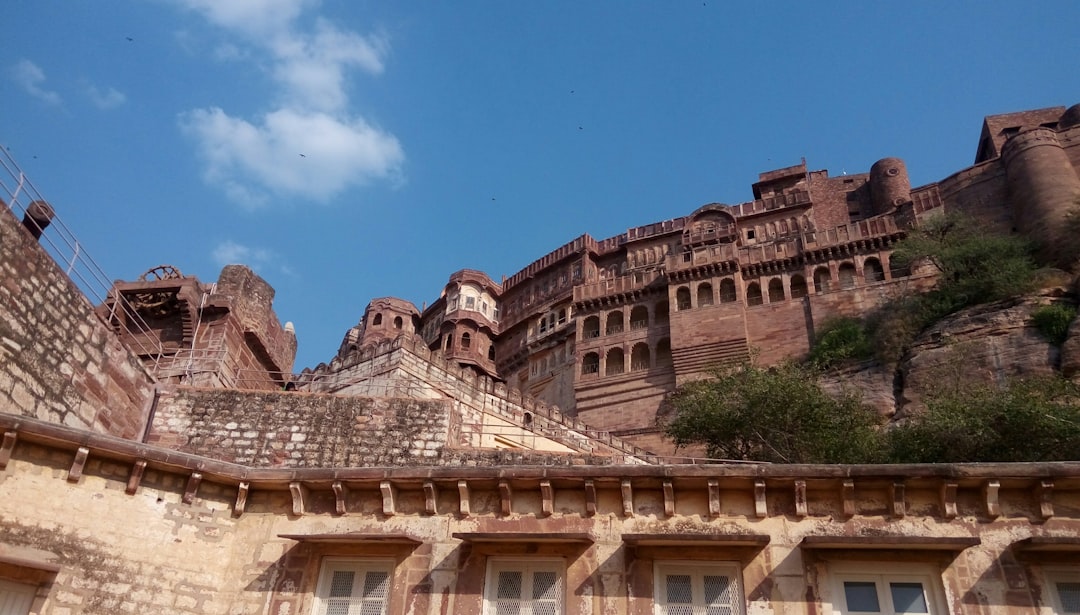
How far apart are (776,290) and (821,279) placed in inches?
74.8

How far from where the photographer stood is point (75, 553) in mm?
7566

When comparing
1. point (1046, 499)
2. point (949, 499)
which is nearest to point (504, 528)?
point (949, 499)

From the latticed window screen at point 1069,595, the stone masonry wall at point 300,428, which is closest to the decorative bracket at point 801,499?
the latticed window screen at point 1069,595

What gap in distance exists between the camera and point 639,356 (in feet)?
121

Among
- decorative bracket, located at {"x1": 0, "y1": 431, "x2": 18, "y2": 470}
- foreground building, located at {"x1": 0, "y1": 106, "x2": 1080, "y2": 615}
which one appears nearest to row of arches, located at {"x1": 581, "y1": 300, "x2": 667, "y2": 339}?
foreground building, located at {"x1": 0, "y1": 106, "x2": 1080, "y2": 615}

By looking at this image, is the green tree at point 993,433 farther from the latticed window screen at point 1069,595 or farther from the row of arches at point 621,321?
the row of arches at point 621,321

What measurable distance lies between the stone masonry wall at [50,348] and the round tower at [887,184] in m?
38.7

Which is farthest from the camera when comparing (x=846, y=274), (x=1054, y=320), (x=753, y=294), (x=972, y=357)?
(x=753, y=294)

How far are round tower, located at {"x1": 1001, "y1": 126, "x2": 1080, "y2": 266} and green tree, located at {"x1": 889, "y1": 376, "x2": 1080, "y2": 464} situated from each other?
1633 cm

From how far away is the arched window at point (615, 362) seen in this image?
36781mm

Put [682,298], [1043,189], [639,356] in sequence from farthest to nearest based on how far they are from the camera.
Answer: [639,356]
[682,298]
[1043,189]

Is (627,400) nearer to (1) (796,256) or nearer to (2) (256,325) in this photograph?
(1) (796,256)

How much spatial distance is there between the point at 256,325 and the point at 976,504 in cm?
1663

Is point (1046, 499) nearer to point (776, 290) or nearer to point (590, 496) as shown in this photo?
point (590, 496)
